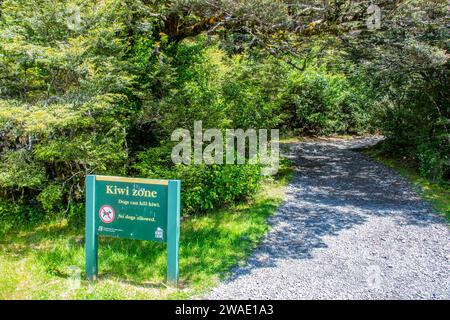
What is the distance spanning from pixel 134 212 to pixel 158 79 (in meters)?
4.00

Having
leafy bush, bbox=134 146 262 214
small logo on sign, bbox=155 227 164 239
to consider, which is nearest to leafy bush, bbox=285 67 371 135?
leafy bush, bbox=134 146 262 214

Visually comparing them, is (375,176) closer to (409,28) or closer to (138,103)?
(409,28)

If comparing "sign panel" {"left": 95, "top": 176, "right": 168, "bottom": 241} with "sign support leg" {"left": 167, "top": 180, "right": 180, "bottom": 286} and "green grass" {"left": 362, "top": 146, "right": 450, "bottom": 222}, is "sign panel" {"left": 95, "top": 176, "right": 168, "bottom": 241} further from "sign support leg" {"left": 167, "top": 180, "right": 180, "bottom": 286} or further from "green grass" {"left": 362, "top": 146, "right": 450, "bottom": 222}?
"green grass" {"left": 362, "top": 146, "right": 450, "bottom": 222}

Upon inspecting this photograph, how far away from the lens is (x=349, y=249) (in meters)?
5.04

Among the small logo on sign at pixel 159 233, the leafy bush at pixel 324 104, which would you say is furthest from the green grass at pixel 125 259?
the leafy bush at pixel 324 104

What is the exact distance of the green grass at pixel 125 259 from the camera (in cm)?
381

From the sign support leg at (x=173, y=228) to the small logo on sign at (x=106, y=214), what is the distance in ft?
2.26

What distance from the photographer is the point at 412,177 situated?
9.44 m

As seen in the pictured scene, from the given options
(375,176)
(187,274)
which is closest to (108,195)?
(187,274)

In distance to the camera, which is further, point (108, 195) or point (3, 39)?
point (3, 39)

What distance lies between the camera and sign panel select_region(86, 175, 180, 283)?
12.4 ft

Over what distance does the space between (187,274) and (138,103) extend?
412 centimetres

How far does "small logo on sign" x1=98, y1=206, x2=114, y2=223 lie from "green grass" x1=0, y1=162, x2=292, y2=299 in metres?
0.67

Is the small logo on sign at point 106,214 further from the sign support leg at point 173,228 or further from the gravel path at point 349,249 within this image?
the gravel path at point 349,249
